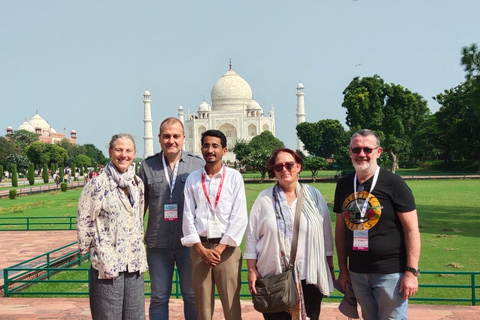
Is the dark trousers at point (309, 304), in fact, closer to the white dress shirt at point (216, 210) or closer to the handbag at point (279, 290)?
the handbag at point (279, 290)

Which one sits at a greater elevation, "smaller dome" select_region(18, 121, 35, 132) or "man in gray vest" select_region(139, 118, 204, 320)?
"smaller dome" select_region(18, 121, 35, 132)

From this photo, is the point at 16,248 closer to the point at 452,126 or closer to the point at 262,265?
the point at 262,265

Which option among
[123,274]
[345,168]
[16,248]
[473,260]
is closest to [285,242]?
[123,274]

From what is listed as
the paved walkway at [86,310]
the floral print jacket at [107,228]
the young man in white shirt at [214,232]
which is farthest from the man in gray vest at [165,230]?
the paved walkway at [86,310]

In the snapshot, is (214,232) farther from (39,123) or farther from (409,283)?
(39,123)

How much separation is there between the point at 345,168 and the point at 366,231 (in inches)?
1041

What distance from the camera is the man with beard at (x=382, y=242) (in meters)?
2.64

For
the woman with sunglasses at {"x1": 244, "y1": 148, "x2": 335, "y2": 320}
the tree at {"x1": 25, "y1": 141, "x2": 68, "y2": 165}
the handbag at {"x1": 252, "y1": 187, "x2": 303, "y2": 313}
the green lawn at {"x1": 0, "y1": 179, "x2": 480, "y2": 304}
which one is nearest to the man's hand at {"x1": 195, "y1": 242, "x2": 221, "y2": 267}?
the woman with sunglasses at {"x1": 244, "y1": 148, "x2": 335, "y2": 320}

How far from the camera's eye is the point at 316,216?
2.84 m

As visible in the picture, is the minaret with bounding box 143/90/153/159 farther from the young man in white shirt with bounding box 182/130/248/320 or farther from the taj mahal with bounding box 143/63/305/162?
the young man in white shirt with bounding box 182/130/248/320

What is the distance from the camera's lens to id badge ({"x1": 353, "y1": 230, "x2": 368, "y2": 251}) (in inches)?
105

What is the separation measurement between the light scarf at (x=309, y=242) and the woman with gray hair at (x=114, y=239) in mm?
821

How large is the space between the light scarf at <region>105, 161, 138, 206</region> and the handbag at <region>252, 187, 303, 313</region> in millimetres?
863

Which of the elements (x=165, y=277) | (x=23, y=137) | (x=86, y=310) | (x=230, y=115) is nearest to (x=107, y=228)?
(x=165, y=277)
